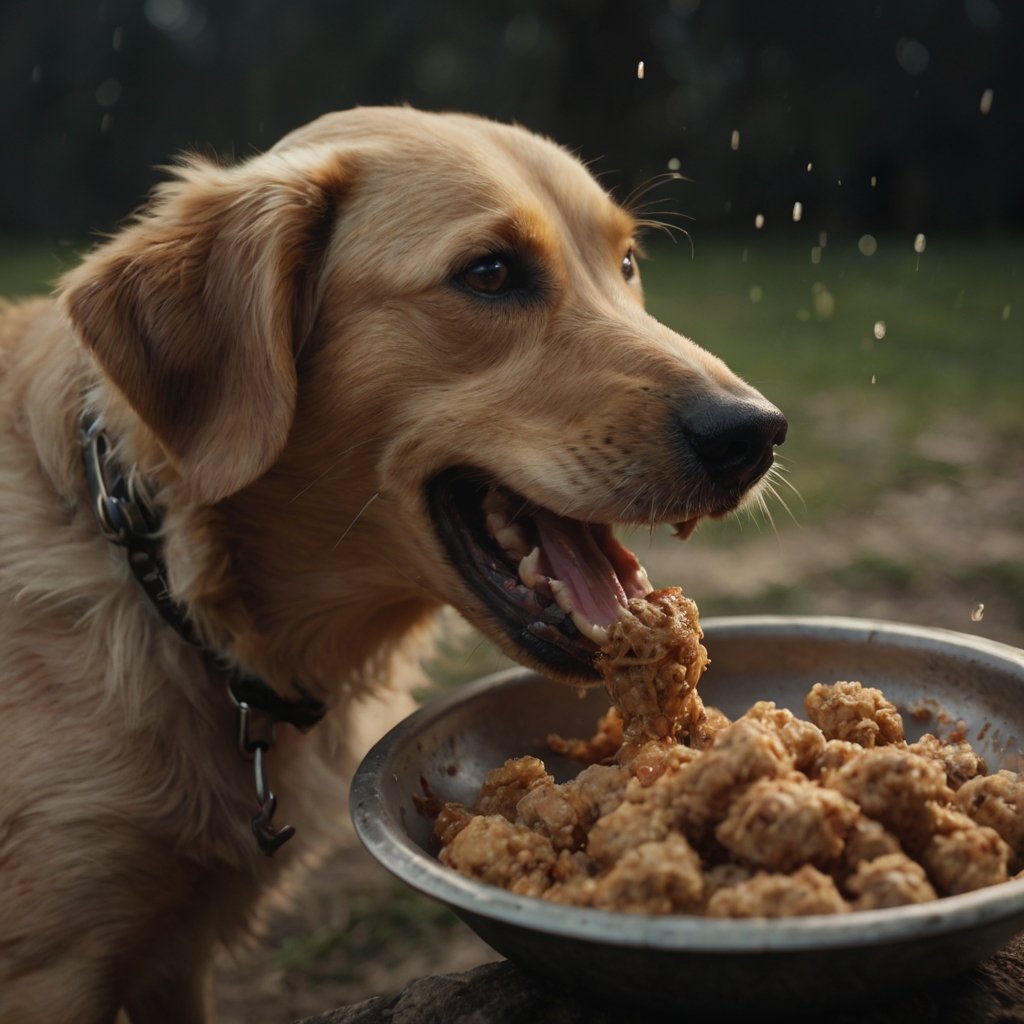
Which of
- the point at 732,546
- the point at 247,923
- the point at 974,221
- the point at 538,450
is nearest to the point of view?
the point at 538,450

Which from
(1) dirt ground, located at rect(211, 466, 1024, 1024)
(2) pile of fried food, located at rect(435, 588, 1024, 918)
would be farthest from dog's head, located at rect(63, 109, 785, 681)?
(1) dirt ground, located at rect(211, 466, 1024, 1024)

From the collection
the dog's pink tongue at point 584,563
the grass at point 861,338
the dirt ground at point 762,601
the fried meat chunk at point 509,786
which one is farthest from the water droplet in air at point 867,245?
the fried meat chunk at point 509,786

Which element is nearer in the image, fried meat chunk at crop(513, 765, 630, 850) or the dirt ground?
fried meat chunk at crop(513, 765, 630, 850)

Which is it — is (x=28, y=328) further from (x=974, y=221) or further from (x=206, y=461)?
(x=974, y=221)

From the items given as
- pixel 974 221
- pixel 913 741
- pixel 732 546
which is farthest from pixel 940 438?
pixel 974 221

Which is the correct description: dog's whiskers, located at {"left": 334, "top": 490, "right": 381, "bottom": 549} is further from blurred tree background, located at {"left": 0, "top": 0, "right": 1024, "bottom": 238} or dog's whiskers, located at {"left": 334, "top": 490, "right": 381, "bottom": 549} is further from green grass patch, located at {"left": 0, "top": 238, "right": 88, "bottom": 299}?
blurred tree background, located at {"left": 0, "top": 0, "right": 1024, "bottom": 238}
